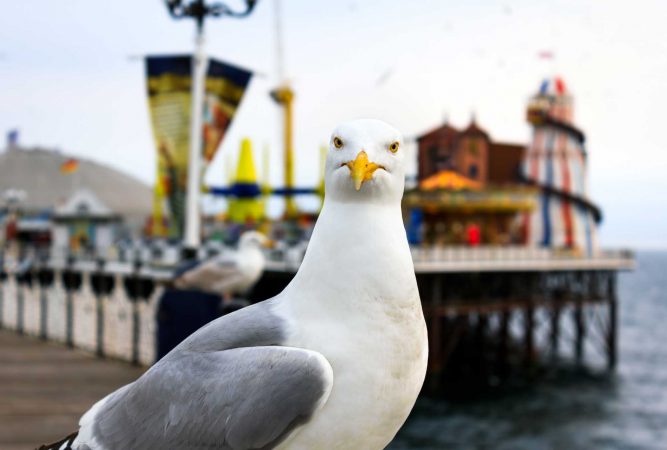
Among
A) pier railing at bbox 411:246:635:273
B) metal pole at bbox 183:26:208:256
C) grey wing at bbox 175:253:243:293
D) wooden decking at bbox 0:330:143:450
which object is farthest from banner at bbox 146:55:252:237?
grey wing at bbox 175:253:243:293

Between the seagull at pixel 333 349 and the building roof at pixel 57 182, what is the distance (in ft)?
195

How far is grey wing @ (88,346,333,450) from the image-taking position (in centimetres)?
Answer: 260

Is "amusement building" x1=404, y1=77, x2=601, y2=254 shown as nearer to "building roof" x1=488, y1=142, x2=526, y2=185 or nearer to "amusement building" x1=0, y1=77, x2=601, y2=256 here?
"amusement building" x1=0, y1=77, x2=601, y2=256

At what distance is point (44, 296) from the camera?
75.3 feet

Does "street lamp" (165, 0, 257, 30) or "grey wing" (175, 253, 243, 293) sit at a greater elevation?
"street lamp" (165, 0, 257, 30)

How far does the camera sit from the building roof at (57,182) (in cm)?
6506

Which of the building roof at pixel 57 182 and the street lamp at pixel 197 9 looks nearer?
the street lamp at pixel 197 9

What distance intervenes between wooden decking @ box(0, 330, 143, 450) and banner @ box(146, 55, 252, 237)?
8.50 meters

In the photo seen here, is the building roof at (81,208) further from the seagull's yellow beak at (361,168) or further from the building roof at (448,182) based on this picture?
the seagull's yellow beak at (361,168)

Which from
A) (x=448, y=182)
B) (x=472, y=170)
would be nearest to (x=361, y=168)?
(x=448, y=182)

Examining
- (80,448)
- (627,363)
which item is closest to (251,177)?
(627,363)

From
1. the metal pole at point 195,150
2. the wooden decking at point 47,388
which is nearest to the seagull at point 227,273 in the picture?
the wooden decking at point 47,388

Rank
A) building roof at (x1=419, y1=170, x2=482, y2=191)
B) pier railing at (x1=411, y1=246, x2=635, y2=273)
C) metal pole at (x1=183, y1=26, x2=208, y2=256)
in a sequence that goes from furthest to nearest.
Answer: building roof at (x1=419, y1=170, x2=482, y2=191), pier railing at (x1=411, y1=246, x2=635, y2=273), metal pole at (x1=183, y1=26, x2=208, y2=256)

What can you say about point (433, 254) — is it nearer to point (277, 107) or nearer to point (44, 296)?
point (44, 296)
